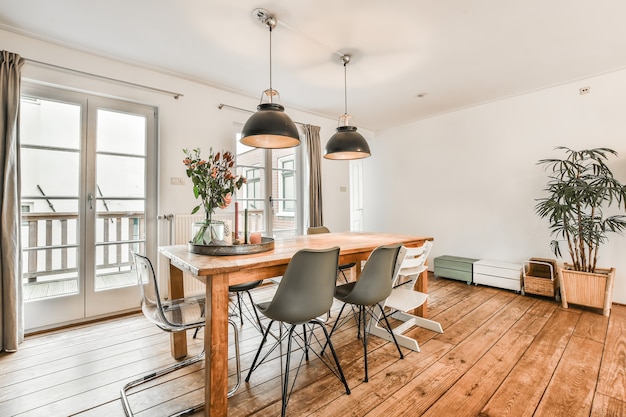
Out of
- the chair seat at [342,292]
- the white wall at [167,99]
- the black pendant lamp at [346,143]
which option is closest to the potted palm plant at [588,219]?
the black pendant lamp at [346,143]

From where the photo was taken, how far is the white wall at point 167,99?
2.60 metres

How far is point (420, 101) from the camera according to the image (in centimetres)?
424

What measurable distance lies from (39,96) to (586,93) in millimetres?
Result: 5919

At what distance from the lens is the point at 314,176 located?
4438 millimetres

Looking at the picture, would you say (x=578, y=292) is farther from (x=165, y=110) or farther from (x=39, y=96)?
(x=39, y=96)

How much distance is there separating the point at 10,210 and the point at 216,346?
7.35ft

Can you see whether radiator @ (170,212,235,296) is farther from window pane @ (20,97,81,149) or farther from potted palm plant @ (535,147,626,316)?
potted palm plant @ (535,147,626,316)

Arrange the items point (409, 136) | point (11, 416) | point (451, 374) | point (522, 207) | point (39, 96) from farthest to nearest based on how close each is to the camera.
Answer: point (409, 136)
point (522, 207)
point (39, 96)
point (451, 374)
point (11, 416)

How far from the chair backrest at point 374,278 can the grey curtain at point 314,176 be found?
2487 mm

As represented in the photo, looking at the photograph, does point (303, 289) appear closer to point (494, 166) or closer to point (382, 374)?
A: point (382, 374)

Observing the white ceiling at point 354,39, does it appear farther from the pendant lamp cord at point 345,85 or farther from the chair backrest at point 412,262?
the chair backrest at point 412,262

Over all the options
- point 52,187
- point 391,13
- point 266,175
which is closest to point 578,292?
point 391,13

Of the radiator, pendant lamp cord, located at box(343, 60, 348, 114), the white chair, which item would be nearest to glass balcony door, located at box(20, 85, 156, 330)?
the radiator

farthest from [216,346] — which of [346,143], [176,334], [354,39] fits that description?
[354,39]
